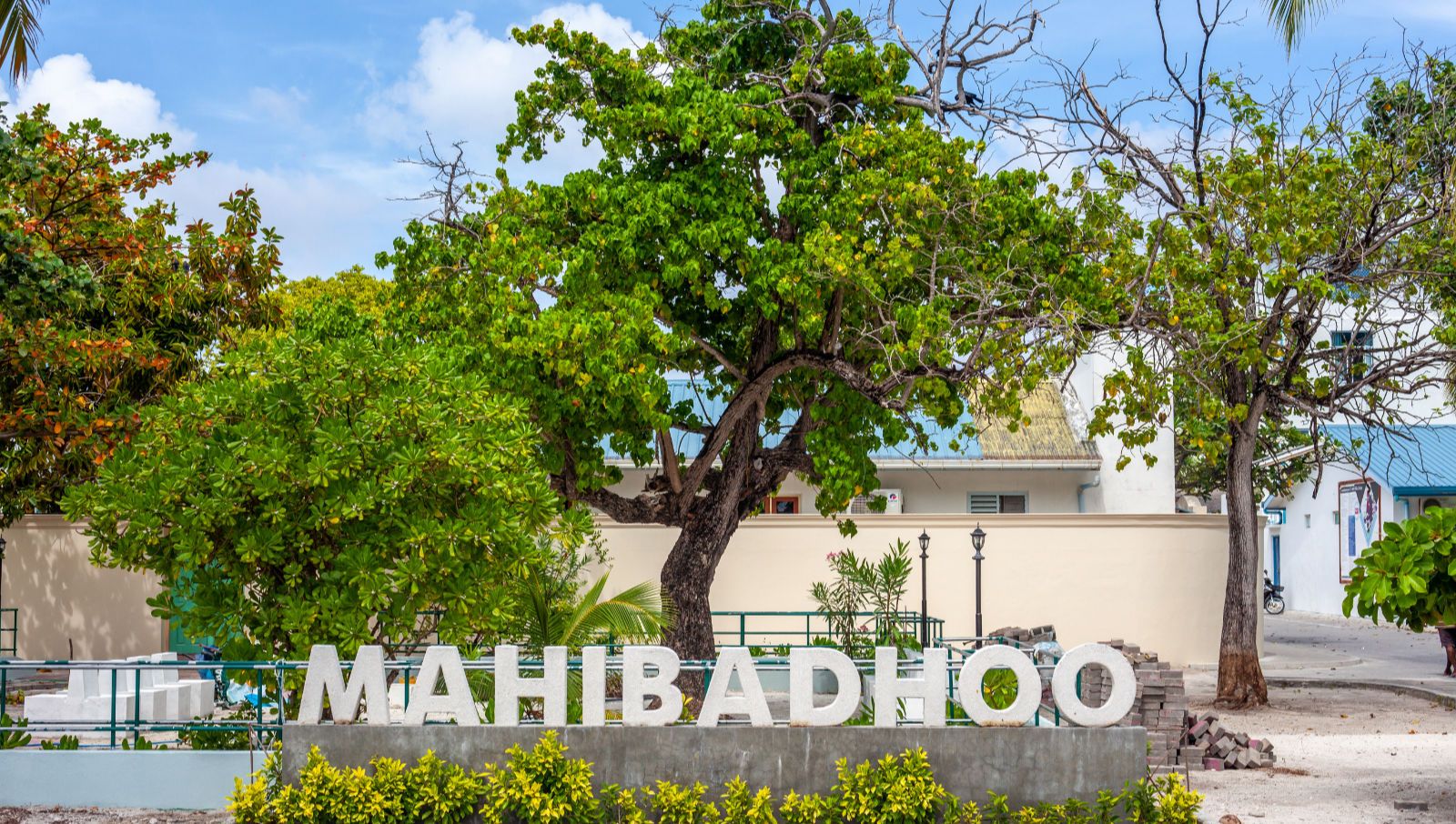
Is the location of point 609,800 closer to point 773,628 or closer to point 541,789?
point 541,789

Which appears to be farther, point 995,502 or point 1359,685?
point 995,502

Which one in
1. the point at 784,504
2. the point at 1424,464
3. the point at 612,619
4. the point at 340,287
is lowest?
the point at 612,619

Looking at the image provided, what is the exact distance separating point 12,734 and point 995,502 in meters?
19.8

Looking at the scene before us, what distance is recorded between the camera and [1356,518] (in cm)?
3775

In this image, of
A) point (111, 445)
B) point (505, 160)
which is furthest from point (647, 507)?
point (111, 445)

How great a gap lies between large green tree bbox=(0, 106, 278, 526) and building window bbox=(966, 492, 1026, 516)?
46.6ft

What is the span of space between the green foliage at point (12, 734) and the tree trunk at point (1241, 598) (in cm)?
1397

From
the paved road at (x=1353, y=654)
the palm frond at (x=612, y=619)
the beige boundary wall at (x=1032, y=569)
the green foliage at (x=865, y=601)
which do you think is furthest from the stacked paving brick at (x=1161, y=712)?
the beige boundary wall at (x=1032, y=569)

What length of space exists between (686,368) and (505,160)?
3423 millimetres

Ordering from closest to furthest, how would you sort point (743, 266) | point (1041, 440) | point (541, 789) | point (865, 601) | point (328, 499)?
point (541, 789), point (328, 499), point (743, 266), point (865, 601), point (1041, 440)

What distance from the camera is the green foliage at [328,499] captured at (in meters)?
10.5

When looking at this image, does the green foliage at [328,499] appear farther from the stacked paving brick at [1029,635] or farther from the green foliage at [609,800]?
the stacked paving brick at [1029,635]

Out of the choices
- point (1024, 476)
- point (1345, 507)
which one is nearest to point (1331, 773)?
point (1024, 476)

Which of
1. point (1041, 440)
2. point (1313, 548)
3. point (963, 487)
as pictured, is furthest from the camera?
point (1313, 548)
